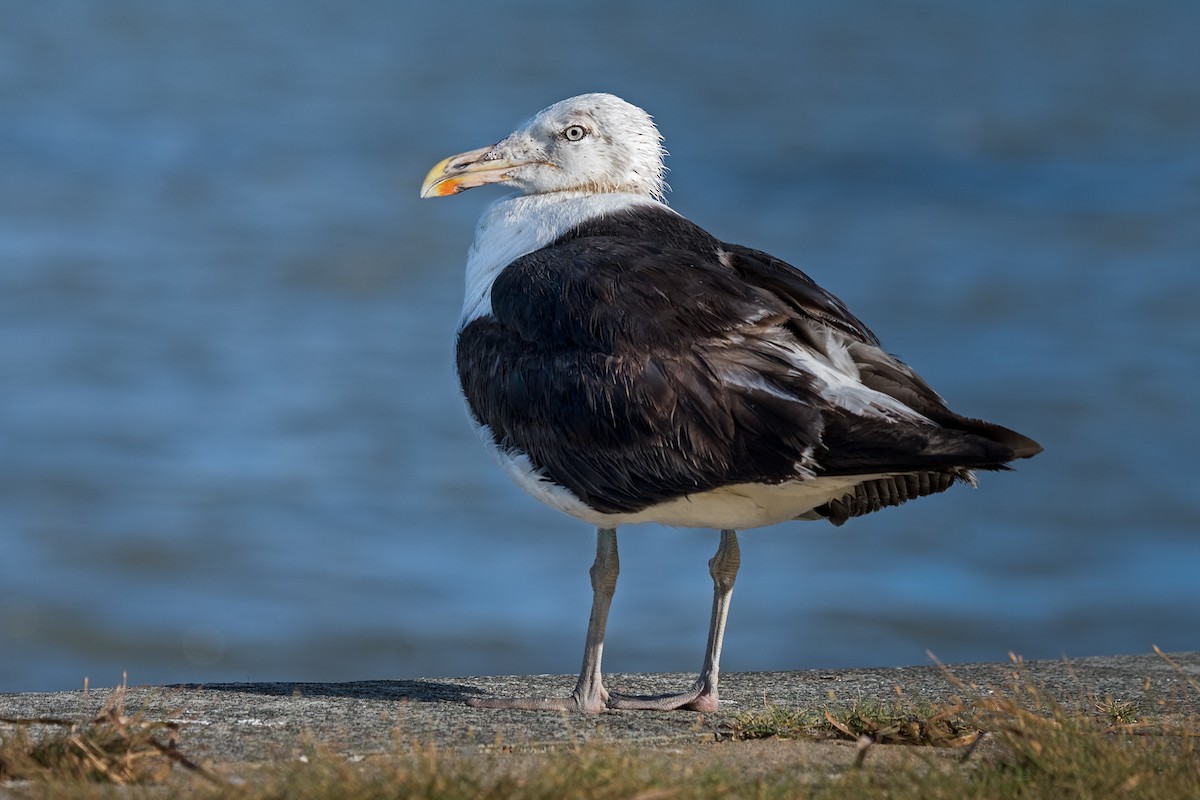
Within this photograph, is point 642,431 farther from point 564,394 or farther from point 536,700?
point 536,700

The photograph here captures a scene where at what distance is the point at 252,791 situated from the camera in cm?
387

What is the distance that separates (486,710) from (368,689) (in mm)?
848

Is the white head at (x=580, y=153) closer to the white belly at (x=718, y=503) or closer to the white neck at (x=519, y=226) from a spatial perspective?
the white neck at (x=519, y=226)

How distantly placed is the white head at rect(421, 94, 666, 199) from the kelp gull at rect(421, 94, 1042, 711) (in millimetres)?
633

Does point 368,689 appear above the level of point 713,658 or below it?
below

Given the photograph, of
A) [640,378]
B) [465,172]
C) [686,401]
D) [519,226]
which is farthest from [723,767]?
[465,172]

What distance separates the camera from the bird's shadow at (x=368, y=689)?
21.2 feet

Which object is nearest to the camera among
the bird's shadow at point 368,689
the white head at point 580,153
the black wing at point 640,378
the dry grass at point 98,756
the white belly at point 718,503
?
the dry grass at point 98,756

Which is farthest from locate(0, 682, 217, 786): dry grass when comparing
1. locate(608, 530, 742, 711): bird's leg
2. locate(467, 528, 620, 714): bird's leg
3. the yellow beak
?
the yellow beak

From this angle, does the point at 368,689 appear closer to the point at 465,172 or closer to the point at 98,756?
the point at 98,756

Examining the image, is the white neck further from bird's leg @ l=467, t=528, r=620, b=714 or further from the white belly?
bird's leg @ l=467, t=528, r=620, b=714

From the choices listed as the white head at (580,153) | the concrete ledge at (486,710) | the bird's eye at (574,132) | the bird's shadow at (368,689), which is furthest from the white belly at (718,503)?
the bird's eye at (574,132)

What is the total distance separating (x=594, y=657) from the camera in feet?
20.3

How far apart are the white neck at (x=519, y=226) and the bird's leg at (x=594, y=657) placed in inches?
50.4
